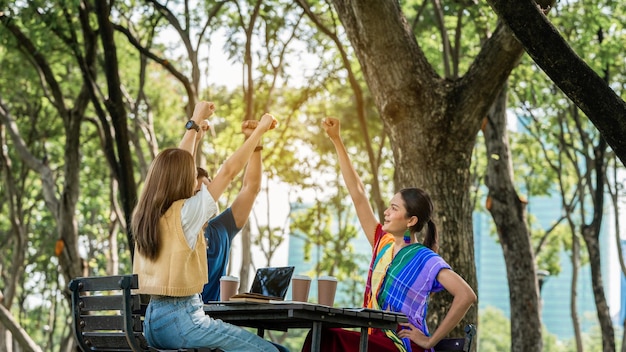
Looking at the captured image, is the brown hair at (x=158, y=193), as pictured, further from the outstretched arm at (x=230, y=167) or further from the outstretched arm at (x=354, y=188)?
the outstretched arm at (x=354, y=188)

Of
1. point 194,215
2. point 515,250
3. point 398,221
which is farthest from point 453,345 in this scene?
point 515,250

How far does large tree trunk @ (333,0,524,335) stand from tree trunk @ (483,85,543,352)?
572 cm

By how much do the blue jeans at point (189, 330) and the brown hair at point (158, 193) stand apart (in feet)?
0.87

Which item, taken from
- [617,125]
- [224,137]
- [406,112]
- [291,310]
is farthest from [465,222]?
[224,137]

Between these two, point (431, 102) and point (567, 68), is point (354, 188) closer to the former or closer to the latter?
point (567, 68)

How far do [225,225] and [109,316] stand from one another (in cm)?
177

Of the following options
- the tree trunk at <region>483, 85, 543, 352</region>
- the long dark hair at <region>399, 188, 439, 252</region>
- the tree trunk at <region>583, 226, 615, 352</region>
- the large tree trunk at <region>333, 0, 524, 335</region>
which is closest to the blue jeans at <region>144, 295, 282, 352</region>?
the long dark hair at <region>399, 188, 439, 252</region>

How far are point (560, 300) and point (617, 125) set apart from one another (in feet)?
531

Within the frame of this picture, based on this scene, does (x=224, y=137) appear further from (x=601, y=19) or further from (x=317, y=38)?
(x=601, y=19)

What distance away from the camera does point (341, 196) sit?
23.8 metres

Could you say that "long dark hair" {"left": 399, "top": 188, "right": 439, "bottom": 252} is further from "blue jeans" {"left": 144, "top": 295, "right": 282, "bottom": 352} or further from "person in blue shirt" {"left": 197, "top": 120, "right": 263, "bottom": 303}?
"blue jeans" {"left": 144, "top": 295, "right": 282, "bottom": 352}

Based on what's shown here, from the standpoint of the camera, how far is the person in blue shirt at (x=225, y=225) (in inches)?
259

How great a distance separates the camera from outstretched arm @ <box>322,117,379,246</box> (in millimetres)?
6574

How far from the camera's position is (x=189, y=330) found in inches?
193
